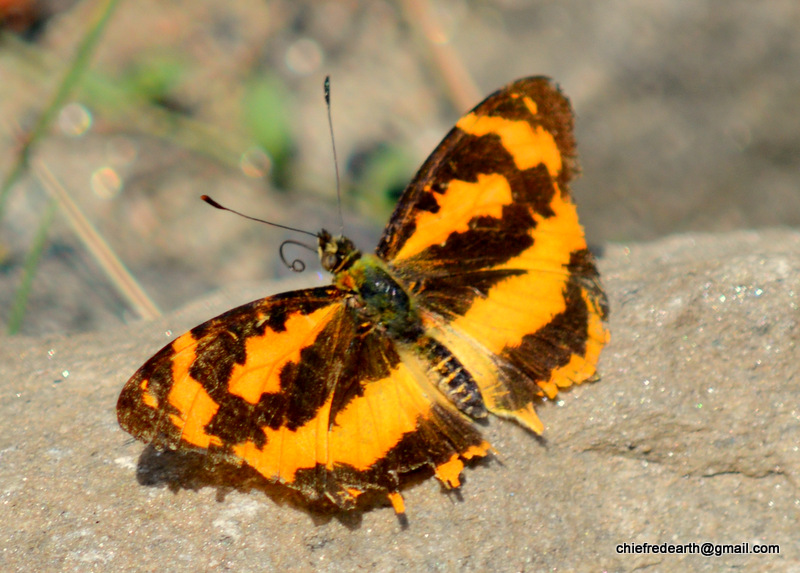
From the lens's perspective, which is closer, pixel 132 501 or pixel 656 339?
pixel 132 501

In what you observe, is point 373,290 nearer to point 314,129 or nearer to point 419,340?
point 419,340

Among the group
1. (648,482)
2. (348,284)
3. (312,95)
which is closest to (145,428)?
(348,284)

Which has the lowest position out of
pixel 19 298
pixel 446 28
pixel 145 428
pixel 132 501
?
pixel 132 501

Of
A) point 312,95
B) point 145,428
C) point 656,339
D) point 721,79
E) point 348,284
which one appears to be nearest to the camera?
point 145,428

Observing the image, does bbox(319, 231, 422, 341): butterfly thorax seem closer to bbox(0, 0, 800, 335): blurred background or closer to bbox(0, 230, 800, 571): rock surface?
bbox(0, 230, 800, 571): rock surface

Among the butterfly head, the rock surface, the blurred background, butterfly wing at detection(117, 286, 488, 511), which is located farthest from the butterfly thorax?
the blurred background

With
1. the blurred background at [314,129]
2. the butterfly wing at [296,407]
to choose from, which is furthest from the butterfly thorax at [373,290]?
the blurred background at [314,129]

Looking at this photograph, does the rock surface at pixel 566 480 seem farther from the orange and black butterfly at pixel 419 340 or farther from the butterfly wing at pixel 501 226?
the butterfly wing at pixel 501 226

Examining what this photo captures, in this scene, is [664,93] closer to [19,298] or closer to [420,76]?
[420,76]
